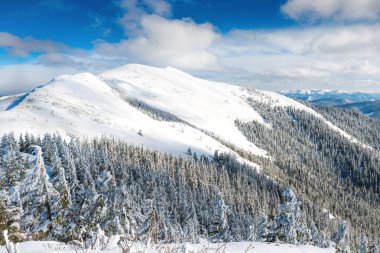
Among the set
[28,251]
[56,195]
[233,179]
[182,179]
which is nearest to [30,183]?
[56,195]

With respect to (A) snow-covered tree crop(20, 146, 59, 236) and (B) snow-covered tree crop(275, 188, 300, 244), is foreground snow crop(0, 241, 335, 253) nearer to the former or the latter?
(B) snow-covered tree crop(275, 188, 300, 244)

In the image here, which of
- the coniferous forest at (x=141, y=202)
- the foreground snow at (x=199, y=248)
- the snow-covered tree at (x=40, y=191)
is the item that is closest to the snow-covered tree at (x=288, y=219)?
the coniferous forest at (x=141, y=202)

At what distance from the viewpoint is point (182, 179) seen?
12975 cm

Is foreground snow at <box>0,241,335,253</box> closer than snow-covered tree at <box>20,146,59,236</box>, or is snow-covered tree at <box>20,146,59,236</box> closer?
foreground snow at <box>0,241,335,253</box>

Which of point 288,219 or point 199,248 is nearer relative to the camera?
point 199,248

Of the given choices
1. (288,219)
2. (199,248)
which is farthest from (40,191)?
(288,219)

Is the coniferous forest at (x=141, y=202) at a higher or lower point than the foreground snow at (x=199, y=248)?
lower

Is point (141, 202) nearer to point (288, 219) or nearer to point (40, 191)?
point (288, 219)

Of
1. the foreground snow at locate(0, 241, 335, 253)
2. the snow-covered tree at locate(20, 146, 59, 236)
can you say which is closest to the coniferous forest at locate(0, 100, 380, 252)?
the snow-covered tree at locate(20, 146, 59, 236)

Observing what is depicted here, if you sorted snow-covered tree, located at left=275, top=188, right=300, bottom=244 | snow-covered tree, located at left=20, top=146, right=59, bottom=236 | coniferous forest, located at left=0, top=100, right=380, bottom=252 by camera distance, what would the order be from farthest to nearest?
snow-covered tree, located at left=275, top=188, right=300, bottom=244 → snow-covered tree, located at left=20, top=146, right=59, bottom=236 → coniferous forest, located at left=0, top=100, right=380, bottom=252

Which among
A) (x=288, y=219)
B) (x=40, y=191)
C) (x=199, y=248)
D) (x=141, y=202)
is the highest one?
(x=199, y=248)

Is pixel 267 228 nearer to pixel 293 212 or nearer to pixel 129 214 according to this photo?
pixel 293 212

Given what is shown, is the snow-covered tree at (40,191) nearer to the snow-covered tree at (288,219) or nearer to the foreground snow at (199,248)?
the foreground snow at (199,248)

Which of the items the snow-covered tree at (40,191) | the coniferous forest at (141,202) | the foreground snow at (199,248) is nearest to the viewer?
the foreground snow at (199,248)
